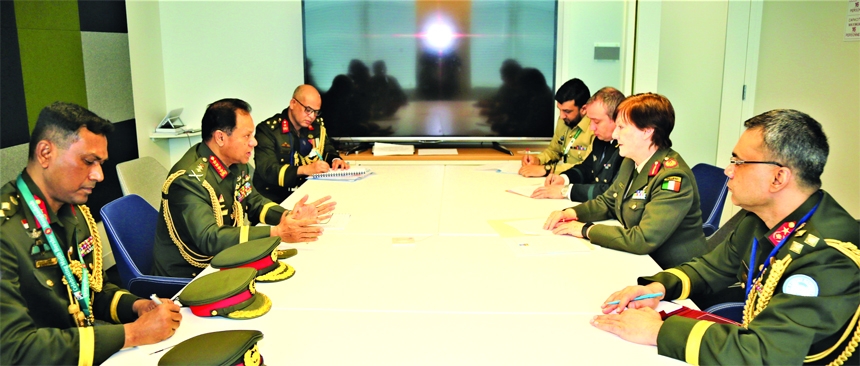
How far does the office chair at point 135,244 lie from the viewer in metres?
2.54

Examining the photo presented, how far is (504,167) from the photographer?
15.0 feet

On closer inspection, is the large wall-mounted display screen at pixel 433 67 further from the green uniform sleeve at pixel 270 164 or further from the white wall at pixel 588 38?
the green uniform sleeve at pixel 270 164

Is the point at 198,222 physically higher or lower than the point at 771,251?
lower

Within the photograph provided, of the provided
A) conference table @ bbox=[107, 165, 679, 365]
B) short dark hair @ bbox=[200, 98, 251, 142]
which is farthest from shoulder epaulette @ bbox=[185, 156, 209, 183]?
conference table @ bbox=[107, 165, 679, 365]

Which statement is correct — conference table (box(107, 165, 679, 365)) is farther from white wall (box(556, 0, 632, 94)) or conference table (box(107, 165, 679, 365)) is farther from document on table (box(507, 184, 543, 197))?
white wall (box(556, 0, 632, 94))

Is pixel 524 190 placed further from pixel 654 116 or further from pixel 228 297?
pixel 228 297

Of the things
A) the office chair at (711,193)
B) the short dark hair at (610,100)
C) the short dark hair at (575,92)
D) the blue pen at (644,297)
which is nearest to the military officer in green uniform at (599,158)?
the short dark hair at (610,100)

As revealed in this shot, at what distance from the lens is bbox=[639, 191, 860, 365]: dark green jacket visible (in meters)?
1.56

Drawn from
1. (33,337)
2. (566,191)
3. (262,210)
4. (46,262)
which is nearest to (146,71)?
(262,210)

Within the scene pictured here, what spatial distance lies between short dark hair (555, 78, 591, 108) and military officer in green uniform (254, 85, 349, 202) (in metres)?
1.55

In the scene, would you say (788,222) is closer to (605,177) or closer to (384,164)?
(605,177)

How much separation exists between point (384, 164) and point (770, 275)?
3602 millimetres

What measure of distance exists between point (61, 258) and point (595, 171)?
286cm

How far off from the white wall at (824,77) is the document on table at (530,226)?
2636 mm
